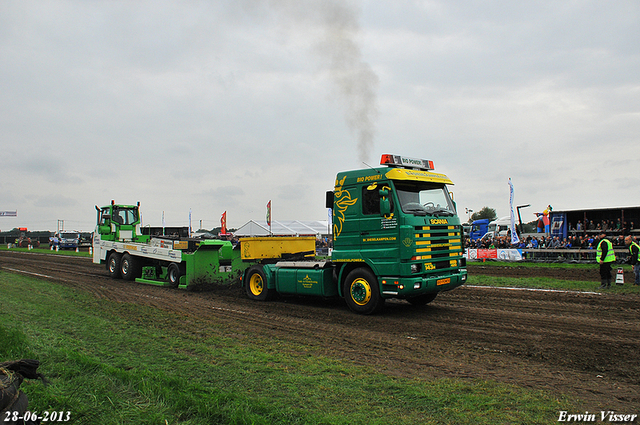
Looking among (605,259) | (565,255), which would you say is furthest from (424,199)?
(565,255)

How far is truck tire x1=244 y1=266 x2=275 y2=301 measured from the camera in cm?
1111

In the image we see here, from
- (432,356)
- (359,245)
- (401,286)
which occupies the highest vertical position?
(359,245)

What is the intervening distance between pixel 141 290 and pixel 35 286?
3574mm

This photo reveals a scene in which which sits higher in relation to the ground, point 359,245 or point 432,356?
point 359,245

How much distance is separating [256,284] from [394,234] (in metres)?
4.78

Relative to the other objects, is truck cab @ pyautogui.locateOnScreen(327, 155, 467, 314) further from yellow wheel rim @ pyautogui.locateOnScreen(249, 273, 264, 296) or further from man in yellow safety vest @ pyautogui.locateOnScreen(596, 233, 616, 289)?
man in yellow safety vest @ pyautogui.locateOnScreen(596, 233, 616, 289)

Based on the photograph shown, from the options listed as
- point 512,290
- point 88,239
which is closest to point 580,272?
point 512,290

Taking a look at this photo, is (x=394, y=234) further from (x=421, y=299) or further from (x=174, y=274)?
(x=174, y=274)

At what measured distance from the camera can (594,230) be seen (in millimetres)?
24312

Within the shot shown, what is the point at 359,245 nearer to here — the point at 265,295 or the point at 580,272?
the point at 265,295

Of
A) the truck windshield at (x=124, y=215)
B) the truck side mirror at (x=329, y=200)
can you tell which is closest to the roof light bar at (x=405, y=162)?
the truck side mirror at (x=329, y=200)

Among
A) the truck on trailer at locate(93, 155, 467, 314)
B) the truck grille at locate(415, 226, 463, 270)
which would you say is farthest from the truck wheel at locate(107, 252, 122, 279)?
the truck grille at locate(415, 226, 463, 270)

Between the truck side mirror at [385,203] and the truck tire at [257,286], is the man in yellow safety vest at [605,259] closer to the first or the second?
the truck side mirror at [385,203]

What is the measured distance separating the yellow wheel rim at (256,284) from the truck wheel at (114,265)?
310 inches
